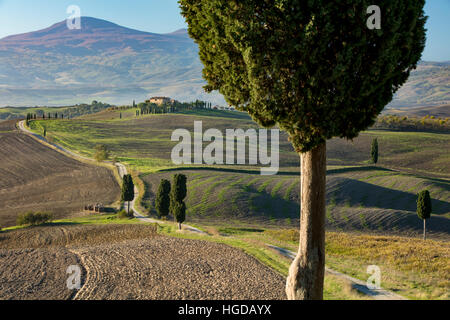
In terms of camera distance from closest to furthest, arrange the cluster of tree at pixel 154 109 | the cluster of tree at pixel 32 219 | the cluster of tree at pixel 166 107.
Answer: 1. the cluster of tree at pixel 32 219
2. the cluster of tree at pixel 154 109
3. the cluster of tree at pixel 166 107

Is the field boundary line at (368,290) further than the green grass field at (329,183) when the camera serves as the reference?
No

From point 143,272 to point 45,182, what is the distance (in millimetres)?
56090

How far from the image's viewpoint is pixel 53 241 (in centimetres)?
2755

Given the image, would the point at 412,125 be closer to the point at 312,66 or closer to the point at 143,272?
the point at 143,272

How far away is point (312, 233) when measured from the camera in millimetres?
11602

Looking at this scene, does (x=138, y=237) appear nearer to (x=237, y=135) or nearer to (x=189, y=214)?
(x=189, y=214)

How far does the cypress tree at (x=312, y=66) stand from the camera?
9.61 meters

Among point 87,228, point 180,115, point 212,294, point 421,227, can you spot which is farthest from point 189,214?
point 180,115

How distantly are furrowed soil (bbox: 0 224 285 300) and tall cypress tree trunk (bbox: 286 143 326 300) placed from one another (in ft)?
7.39

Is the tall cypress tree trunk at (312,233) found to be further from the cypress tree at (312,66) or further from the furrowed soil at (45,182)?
the furrowed soil at (45,182)

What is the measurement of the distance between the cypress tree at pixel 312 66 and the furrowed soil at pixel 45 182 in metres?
39.1

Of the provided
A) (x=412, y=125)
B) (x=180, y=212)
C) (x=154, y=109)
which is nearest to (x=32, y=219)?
(x=180, y=212)

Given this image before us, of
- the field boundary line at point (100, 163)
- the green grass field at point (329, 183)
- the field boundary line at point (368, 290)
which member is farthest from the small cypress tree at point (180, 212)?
the field boundary line at point (368, 290)

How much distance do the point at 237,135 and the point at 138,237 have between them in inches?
3780
